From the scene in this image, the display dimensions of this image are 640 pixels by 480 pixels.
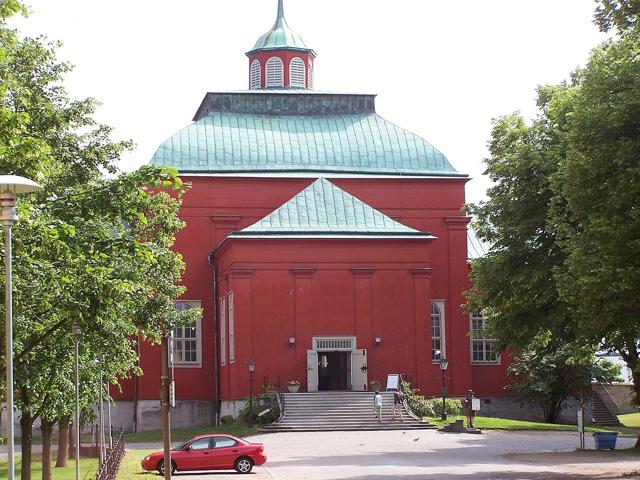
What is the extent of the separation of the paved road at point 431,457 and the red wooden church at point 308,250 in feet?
25.8

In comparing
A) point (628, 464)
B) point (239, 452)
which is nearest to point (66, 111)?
point (239, 452)

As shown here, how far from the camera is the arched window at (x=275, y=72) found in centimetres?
6675

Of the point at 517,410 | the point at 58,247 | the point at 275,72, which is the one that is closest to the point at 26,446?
the point at 58,247

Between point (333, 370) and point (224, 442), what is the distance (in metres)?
21.3

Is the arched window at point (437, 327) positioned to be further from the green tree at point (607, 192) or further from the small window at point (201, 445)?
the green tree at point (607, 192)

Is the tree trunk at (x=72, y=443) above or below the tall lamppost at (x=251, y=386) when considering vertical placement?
below

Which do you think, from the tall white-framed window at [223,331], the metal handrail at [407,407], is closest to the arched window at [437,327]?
the metal handrail at [407,407]

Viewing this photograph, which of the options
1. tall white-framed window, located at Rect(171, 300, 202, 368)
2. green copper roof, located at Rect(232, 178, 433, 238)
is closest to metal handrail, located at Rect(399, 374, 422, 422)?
green copper roof, located at Rect(232, 178, 433, 238)

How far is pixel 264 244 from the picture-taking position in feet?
173

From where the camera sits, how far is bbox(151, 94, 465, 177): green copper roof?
59.8 m

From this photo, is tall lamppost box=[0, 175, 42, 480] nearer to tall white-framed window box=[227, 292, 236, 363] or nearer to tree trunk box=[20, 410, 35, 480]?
tree trunk box=[20, 410, 35, 480]

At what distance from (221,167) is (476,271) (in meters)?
24.2

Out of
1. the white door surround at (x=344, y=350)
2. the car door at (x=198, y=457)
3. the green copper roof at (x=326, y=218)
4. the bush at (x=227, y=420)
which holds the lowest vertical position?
the bush at (x=227, y=420)

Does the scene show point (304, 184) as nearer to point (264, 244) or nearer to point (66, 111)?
point (264, 244)
